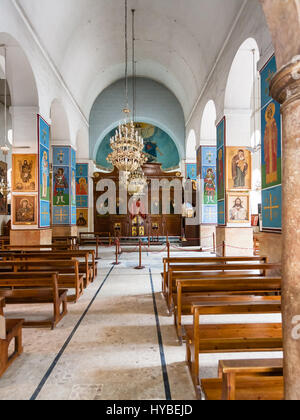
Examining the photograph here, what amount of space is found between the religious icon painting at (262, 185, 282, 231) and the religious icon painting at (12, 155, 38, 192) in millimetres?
6962

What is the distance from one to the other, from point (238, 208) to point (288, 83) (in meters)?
7.97

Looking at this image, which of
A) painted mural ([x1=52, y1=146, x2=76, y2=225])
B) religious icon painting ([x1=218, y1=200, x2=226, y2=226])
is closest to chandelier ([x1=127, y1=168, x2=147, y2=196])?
painted mural ([x1=52, y1=146, x2=76, y2=225])

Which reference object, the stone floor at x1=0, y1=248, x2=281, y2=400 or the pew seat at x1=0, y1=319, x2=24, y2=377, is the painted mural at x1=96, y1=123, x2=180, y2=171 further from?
the pew seat at x1=0, y1=319, x2=24, y2=377

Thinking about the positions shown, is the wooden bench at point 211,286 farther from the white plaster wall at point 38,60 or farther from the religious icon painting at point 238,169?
the white plaster wall at point 38,60

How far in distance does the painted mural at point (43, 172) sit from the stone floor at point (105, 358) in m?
4.89

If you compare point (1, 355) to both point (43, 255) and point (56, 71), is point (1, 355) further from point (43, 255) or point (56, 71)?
point (56, 71)

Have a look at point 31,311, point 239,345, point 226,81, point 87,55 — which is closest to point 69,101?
point 87,55

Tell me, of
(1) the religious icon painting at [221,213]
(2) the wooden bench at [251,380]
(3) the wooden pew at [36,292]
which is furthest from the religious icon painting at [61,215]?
(2) the wooden bench at [251,380]

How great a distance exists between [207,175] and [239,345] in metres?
11.7

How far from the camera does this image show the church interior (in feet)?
8.04

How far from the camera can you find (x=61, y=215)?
13.5 m

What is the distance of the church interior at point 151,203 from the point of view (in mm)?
2449

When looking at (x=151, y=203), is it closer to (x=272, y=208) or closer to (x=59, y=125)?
(x=59, y=125)

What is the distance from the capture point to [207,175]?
13688mm
